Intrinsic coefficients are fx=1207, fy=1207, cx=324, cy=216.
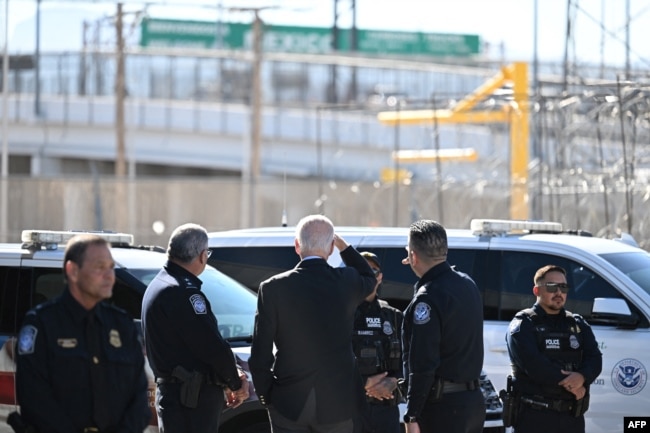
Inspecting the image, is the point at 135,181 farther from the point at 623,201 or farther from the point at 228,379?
the point at 228,379

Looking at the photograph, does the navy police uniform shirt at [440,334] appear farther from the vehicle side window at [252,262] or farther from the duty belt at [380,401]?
the vehicle side window at [252,262]

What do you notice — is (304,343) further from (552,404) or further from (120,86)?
(120,86)

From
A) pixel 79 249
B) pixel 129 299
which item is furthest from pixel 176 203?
pixel 79 249

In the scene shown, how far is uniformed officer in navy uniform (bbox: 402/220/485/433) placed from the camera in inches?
243

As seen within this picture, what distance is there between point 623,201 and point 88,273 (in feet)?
48.7

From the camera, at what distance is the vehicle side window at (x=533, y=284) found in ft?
29.3

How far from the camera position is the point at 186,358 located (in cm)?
645

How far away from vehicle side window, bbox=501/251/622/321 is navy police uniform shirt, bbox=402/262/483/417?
2.75 m

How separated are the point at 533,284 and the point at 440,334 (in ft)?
9.89

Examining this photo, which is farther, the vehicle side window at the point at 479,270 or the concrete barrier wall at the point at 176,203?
the concrete barrier wall at the point at 176,203

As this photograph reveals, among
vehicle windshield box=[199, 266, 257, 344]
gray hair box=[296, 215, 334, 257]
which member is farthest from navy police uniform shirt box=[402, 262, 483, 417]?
vehicle windshield box=[199, 266, 257, 344]

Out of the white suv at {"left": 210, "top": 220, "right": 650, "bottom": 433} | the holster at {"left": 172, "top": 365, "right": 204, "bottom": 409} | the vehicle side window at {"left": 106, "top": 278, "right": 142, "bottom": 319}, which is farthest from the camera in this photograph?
the white suv at {"left": 210, "top": 220, "right": 650, "bottom": 433}

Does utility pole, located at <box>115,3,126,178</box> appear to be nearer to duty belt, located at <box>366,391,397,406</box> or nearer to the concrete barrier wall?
the concrete barrier wall

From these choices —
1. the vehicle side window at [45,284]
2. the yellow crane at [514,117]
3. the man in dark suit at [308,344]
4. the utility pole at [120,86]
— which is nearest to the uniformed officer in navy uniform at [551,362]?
the man in dark suit at [308,344]
